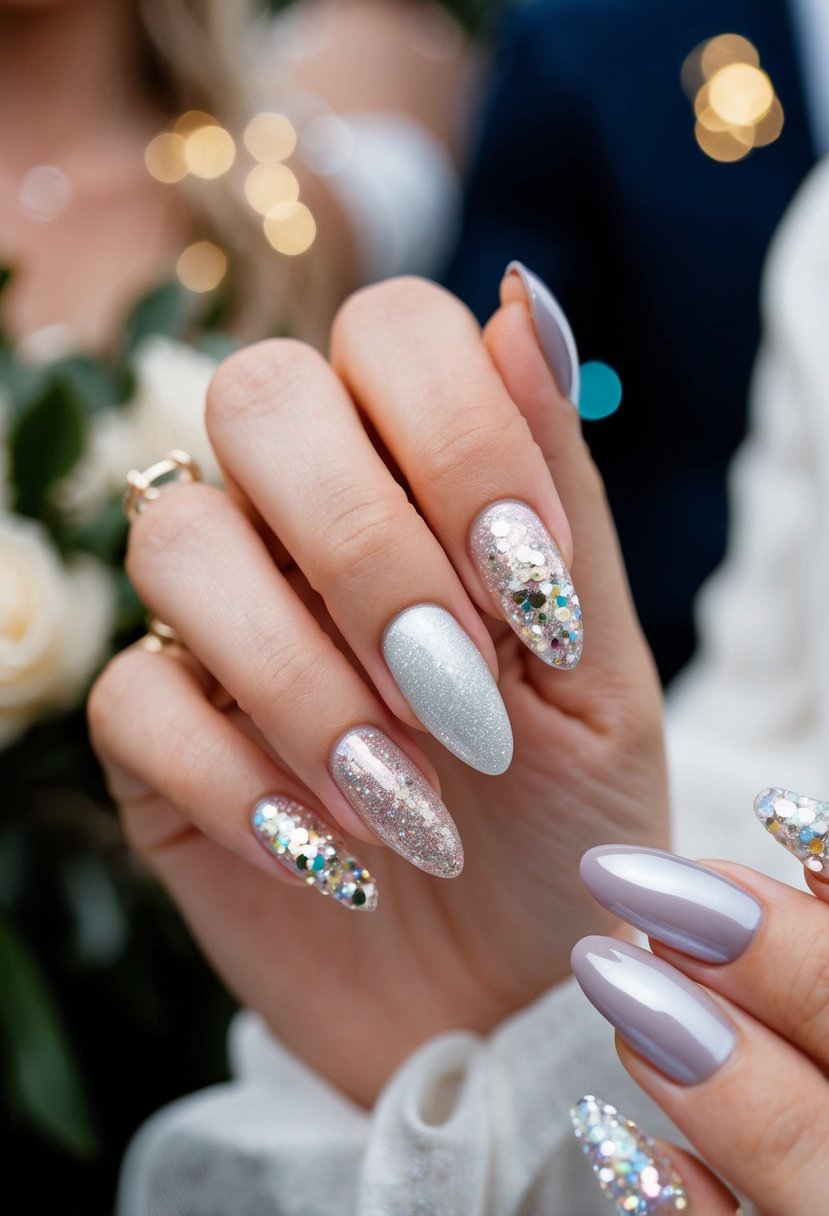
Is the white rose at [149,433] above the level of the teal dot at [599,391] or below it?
above

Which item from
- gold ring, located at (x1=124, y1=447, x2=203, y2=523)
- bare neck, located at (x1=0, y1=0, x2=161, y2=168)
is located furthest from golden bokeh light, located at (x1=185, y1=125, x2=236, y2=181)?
gold ring, located at (x1=124, y1=447, x2=203, y2=523)

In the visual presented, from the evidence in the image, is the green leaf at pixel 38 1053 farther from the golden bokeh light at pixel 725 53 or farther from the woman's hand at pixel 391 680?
the golden bokeh light at pixel 725 53

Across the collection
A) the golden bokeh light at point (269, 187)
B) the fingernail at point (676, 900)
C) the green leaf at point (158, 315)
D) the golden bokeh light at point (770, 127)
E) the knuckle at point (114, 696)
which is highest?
the golden bokeh light at point (269, 187)

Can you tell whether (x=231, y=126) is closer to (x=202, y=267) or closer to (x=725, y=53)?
(x=202, y=267)

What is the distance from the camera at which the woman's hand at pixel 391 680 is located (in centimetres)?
40

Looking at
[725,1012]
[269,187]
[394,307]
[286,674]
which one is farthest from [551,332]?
[269,187]

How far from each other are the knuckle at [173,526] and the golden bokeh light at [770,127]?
3.44ft

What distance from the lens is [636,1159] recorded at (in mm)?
385

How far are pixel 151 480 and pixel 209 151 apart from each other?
0.97 metres

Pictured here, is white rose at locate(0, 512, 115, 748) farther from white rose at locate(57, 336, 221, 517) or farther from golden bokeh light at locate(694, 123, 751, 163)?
golden bokeh light at locate(694, 123, 751, 163)

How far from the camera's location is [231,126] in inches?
52.2

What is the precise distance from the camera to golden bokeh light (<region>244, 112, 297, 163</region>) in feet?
4.37

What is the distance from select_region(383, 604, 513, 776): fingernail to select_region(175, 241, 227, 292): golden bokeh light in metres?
0.93

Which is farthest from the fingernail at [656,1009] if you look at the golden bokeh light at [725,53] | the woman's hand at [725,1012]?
the golden bokeh light at [725,53]
